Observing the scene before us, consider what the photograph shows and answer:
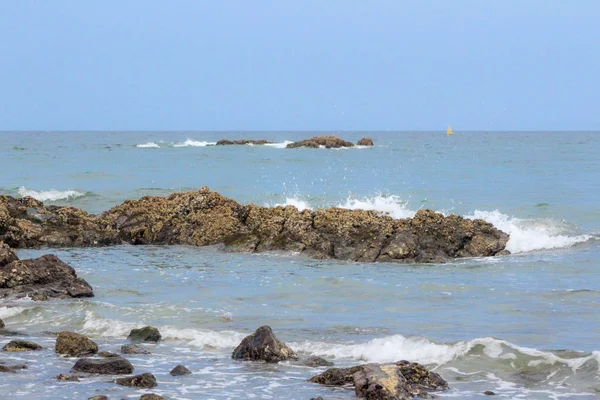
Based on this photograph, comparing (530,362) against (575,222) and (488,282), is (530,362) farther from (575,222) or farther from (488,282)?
(575,222)

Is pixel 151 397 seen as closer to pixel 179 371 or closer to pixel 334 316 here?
pixel 179 371

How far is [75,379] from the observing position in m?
8.88

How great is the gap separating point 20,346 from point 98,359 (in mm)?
1524

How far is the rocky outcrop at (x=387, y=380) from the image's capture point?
321 inches

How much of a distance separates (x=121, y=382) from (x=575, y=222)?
20016 millimetres

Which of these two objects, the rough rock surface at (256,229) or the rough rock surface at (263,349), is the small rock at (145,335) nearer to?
the rough rock surface at (263,349)

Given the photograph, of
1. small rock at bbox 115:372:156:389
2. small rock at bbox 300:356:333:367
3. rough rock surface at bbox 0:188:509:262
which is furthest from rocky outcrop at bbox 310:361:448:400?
rough rock surface at bbox 0:188:509:262

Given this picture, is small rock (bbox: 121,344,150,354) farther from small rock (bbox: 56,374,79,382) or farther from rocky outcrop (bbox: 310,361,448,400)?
rocky outcrop (bbox: 310,361,448,400)

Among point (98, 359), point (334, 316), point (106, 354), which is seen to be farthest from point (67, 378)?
point (334, 316)

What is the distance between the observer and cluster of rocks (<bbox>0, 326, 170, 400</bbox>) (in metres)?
8.80

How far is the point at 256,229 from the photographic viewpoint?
1958cm

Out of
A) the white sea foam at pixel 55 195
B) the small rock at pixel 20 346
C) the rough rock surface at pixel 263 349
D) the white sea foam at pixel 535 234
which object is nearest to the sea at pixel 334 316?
the white sea foam at pixel 535 234

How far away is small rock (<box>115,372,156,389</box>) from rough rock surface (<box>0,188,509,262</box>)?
948 cm

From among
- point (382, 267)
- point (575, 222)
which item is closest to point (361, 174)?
point (575, 222)
